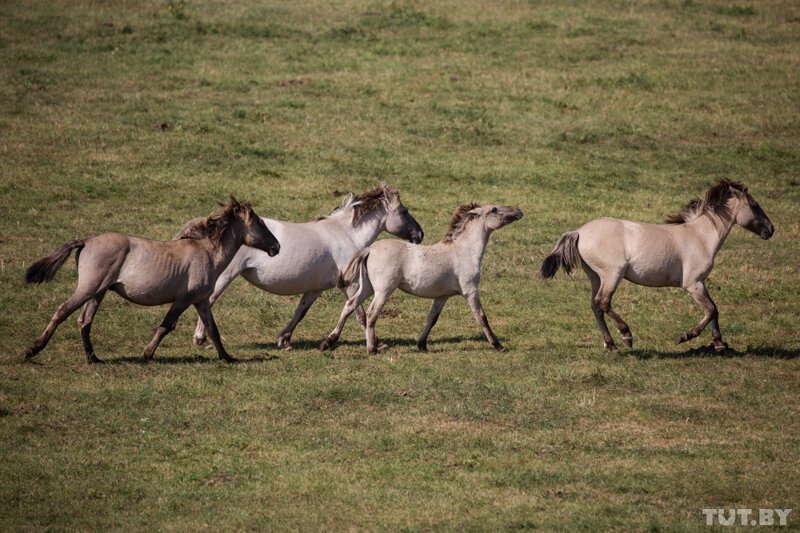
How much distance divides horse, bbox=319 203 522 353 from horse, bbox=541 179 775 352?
1056mm

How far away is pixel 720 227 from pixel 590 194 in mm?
7650

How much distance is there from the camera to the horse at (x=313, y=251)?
15141mm

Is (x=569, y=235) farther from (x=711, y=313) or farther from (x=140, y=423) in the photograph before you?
(x=140, y=423)

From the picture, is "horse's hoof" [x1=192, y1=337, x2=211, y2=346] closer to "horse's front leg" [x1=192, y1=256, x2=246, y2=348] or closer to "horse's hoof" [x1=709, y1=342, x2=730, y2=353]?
"horse's front leg" [x1=192, y1=256, x2=246, y2=348]

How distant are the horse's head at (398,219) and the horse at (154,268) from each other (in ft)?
8.13

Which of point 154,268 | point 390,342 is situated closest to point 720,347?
point 390,342

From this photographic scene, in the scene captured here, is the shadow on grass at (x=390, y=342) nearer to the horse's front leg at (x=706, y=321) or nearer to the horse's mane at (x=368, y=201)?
the horse's mane at (x=368, y=201)

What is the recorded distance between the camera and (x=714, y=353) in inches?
593

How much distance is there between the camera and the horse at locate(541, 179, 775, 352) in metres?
15.1

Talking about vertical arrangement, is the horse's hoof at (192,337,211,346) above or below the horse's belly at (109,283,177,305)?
below

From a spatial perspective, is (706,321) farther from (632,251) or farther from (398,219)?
(398,219)

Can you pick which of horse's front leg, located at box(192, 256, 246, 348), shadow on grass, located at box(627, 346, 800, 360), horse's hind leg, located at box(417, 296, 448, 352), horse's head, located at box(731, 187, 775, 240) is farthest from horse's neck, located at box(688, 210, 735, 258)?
horse's front leg, located at box(192, 256, 246, 348)

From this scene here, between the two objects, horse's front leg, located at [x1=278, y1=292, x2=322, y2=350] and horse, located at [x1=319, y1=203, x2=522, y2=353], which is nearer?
horse, located at [x1=319, y1=203, x2=522, y2=353]

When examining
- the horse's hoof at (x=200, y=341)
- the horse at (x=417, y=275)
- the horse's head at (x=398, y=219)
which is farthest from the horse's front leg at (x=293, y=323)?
the horse's head at (x=398, y=219)
